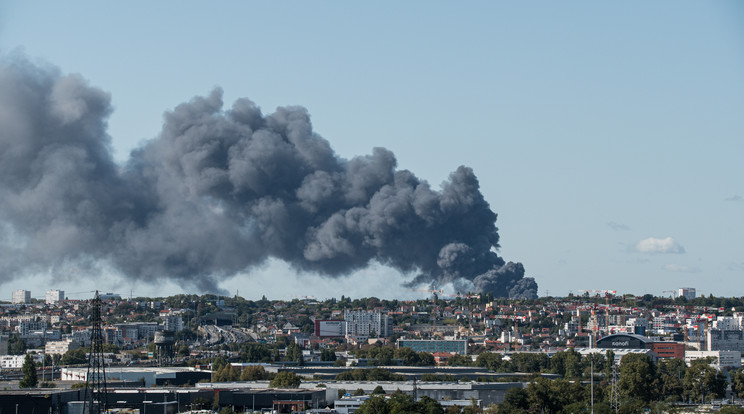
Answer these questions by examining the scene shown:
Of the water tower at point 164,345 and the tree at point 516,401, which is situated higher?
the water tower at point 164,345

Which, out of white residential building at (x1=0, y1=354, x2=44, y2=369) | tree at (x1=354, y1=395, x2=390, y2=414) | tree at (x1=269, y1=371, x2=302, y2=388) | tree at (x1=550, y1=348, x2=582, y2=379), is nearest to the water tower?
white residential building at (x1=0, y1=354, x2=44, y2=369)

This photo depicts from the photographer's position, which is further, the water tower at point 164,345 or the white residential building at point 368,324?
the white residential building at point 368,324

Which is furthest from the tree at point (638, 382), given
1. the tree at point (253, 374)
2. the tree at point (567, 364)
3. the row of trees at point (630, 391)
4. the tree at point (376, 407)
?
the tree at point (253, 374)

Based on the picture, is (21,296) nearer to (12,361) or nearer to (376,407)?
(12,361)

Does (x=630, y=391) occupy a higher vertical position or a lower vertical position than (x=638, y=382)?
lower

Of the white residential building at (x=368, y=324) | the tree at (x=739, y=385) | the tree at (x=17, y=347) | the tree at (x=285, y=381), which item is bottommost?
the tree at (x=739, y=385)

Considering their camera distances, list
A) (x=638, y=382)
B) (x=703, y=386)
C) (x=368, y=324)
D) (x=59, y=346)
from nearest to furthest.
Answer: (x=638, y=382)
(x=703, y=386)
(x=59, y=346)
(x=368, y=324)

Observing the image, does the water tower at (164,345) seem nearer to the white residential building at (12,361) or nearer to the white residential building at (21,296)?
the white residential building at (12,361)

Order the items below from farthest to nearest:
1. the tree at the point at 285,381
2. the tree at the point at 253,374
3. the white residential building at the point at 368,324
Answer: the white residential building at the point at 368,324 → the tree at the point at 253,374 → the tree at the point at 285,381

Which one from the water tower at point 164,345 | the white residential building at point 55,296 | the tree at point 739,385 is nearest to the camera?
the tree at point 739,385

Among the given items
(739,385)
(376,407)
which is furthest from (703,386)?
(376,407)
